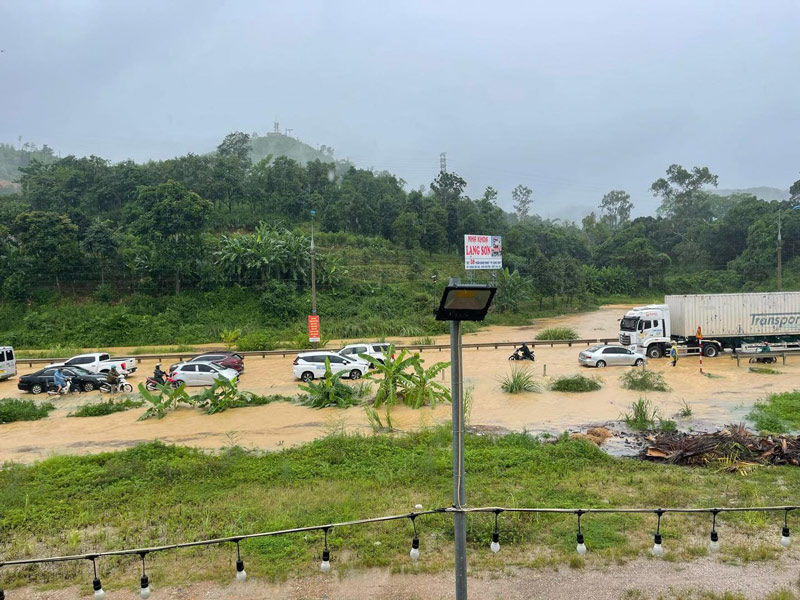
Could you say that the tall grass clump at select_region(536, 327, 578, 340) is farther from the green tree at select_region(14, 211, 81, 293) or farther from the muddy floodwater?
the green tree at select_region(14, 211, 81, 293)

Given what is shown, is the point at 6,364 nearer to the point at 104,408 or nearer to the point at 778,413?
the point at 104,408

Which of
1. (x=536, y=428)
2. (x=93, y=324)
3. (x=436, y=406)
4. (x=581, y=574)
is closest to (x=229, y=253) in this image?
(x=93, y=324)

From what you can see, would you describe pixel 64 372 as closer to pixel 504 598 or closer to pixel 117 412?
pixel 117 412

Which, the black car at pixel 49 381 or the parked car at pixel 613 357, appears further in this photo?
the parked car at pixel 613 357

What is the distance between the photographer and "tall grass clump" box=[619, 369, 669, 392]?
2103 centimetres

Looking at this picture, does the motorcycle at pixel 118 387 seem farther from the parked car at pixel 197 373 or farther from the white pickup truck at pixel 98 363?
the white pickup truck at pixel 98 363

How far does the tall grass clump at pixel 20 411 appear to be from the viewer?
62.3 feet

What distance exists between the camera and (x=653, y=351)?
2914 cm

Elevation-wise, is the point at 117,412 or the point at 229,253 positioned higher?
the point at 229,253

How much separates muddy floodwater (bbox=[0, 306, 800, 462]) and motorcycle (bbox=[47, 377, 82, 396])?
843 mm

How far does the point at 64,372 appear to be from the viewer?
78.2 ft

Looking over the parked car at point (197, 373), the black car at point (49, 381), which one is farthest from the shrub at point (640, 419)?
the black car at point (49, 381)

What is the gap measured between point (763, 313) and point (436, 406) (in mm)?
21121

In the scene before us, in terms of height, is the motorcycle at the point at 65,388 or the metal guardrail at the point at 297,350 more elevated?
the metal guardrail at the point at 297,350
